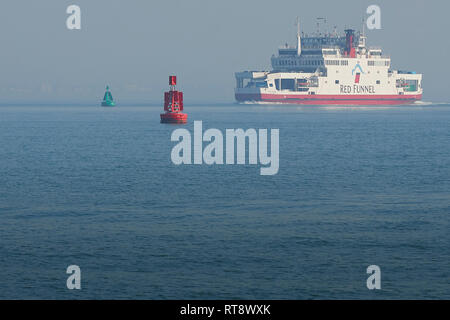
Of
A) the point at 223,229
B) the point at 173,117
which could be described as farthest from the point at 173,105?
the point at 223,229

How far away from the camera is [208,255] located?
29.8 metres

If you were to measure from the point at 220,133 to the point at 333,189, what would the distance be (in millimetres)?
57562

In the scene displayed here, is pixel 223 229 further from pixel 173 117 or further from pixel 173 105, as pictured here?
pixel 173 117

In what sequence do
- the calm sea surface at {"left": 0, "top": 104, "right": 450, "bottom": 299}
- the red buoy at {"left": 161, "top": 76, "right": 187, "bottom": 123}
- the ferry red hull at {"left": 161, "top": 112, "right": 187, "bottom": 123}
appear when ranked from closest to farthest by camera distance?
1. the calm sea surface at {"left": 0, "top": 104, "right": 450, "bottom": 299}
2. the red buoy at {"left": 161, "top": 76, "right": 187, "bottom": 123}
3. the ferry red hull at {"left": 161, "top": 112, "right": 187, "bottom": 123}

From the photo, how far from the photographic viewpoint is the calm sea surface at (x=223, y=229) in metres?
26.2

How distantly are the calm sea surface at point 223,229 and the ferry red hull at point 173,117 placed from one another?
59.5 metres

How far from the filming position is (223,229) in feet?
114

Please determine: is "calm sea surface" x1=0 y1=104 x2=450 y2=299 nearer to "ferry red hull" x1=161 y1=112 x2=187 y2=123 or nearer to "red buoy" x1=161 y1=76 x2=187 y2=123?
"red buoy" x1=161 y1=76 x2=187 y2=123

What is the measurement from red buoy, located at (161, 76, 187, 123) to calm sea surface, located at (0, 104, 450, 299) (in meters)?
53.6

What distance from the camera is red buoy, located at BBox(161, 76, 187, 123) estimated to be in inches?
4774

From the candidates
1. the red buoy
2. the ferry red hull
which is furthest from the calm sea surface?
the ferry red hull

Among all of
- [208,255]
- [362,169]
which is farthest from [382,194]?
[208,255]
